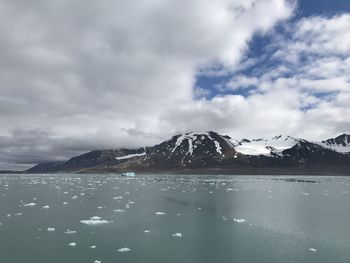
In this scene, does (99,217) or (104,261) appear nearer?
(104,261)

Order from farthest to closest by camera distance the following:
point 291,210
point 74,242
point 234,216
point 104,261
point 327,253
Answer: point 291,210 → point 234,216 → point 74,242 → point 327,253 → point 104,261

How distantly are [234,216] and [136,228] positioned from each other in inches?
345

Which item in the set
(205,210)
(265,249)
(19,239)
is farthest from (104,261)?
(205,210)

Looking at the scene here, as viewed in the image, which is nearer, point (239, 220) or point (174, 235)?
point (174, 235)

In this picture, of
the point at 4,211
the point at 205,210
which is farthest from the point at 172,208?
the point at 4,211

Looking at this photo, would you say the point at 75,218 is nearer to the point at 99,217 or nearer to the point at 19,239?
the point at 99,217

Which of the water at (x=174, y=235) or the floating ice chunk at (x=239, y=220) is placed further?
the floating ice chunk at (x=239, y=220)

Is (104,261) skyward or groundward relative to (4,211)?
groundward

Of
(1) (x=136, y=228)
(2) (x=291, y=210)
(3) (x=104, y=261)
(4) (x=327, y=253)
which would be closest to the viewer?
(3) (x=104, y=261)

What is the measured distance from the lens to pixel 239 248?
1694cm

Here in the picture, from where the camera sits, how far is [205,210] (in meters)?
30.2

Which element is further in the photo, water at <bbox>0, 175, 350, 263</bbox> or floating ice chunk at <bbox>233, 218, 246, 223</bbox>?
floating ice chunk at <bbox>233, 218, 246, 223</bbox>

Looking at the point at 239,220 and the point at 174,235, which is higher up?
the point at 239,220

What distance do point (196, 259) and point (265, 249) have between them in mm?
3646
